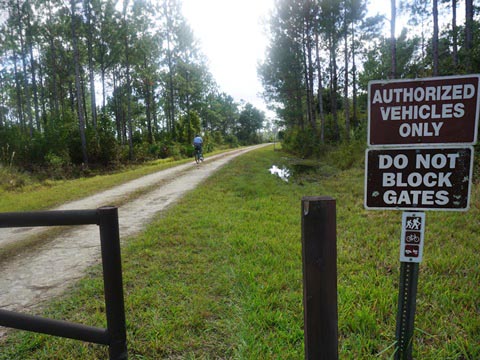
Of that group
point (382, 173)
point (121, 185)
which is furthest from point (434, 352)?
point (121, 185)

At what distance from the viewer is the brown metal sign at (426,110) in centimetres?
152

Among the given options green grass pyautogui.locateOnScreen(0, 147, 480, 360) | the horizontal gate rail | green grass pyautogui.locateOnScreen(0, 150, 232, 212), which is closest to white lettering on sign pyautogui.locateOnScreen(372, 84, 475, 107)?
the horizontal gate rail

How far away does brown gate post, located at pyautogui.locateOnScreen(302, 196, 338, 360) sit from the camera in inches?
52.3

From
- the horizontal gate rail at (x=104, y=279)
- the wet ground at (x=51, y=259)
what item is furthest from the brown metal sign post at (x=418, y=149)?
the wet ground at (x=51, y=259)

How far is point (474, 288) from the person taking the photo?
9.18ft

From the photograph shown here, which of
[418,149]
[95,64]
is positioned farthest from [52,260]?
[95,64]

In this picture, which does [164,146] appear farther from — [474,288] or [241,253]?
[474,288]

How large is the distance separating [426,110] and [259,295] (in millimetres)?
2176

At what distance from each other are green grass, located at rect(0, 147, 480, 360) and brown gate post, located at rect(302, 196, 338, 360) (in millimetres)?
779

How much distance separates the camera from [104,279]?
4.76 ft

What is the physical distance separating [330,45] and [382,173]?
78.0 feet

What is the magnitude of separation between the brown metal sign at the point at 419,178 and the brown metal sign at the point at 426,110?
0.23 ft

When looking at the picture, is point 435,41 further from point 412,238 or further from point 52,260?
point 52,260

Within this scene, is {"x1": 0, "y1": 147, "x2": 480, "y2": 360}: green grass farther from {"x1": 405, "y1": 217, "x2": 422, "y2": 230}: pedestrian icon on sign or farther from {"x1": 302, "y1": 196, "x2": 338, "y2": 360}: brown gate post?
{"x1": 405, "y1": 217, "x2": 422, "y2": 230}: pedestrian icon on sign
